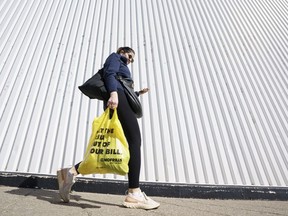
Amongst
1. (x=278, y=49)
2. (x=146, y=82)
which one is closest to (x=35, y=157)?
(x=146, y=82)

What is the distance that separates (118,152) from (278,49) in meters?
3.06

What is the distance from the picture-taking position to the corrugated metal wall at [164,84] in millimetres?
2518

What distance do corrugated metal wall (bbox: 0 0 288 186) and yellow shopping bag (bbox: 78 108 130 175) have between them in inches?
24.8

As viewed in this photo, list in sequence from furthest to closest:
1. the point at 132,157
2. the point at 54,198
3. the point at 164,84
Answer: the point at 164,84
the point at 54,198
the point at 132,157

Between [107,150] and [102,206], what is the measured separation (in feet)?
1.14

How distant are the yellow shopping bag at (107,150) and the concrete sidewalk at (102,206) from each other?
21 cm

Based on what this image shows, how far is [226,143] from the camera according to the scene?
2.71m

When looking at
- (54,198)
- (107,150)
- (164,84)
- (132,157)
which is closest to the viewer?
(107,150)

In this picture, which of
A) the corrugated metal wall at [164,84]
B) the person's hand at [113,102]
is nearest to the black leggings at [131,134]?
the person's hand at [113,102]

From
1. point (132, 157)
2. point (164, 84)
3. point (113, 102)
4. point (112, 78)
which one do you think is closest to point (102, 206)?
point (132, 157)

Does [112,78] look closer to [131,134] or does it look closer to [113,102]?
[113,102]

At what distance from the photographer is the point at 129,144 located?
1932 mm

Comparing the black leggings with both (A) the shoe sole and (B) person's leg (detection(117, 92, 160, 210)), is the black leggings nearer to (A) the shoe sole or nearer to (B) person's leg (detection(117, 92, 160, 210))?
(B) person's leg (detection(117, 92, 160, 210))

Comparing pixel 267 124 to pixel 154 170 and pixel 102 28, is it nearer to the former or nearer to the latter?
pixel 154 170
